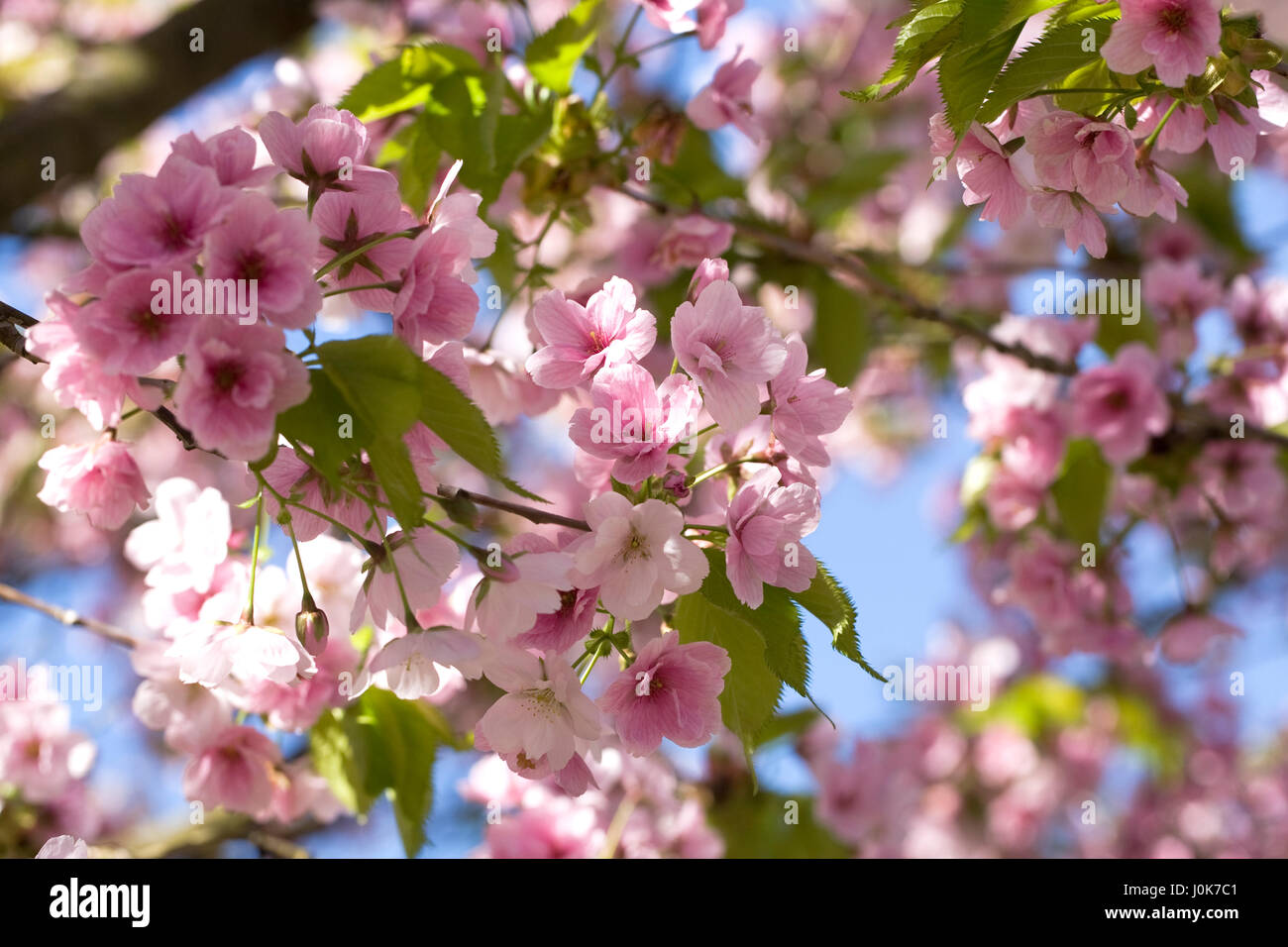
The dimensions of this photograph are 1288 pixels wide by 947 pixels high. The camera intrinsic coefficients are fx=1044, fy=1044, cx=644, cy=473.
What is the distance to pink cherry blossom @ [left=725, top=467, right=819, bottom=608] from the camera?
103 centimetres

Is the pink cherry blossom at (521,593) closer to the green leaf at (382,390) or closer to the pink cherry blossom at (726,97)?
the green leaf at (382,390)

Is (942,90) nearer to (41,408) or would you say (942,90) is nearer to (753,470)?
(753,470)

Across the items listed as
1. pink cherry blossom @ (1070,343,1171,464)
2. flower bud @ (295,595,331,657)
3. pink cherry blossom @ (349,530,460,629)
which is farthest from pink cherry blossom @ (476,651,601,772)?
pink cherry blossom @ (1070,343,1171,464)

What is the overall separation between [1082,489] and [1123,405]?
0.64 feet

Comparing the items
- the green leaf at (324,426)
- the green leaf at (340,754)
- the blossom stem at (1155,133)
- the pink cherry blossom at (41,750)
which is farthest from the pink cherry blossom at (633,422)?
the pink cherry blossom at (41,750)

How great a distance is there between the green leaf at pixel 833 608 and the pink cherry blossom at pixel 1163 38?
1.92ft

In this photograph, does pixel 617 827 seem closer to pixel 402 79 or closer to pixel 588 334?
pixel 588 334

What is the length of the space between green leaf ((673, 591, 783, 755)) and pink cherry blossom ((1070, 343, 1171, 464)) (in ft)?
3.94

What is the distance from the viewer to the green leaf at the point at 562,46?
1549mm

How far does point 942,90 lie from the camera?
1069mm

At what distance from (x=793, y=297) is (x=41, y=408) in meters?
3.18

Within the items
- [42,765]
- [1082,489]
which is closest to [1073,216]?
[1082,489]
